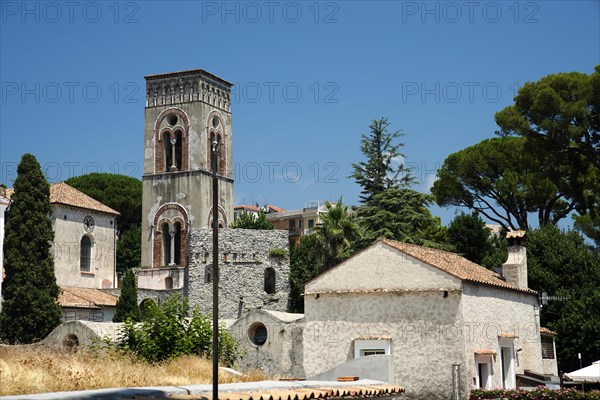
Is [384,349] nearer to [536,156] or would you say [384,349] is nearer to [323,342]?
[323,342]

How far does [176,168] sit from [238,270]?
10641 millimetres

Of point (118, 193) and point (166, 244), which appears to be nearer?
point (166, 244)

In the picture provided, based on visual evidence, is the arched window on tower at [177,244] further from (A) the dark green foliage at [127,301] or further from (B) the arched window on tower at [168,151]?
(A) the dark green foliage at [127,301]

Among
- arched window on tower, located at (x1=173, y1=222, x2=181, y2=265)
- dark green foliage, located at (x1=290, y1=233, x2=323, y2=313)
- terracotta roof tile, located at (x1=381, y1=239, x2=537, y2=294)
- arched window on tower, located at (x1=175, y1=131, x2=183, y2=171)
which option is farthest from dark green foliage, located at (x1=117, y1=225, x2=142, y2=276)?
terracotta roof tile, located at (x1=381, y1=239, x2=537, y2=294)

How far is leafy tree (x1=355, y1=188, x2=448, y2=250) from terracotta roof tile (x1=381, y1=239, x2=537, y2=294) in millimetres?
13040

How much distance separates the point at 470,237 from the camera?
141 feet

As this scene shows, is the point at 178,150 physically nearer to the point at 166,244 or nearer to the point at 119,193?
the point at 166,244

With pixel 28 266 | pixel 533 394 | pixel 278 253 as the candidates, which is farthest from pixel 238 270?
pixel 533 394

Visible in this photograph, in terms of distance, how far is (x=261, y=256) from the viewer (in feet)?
131

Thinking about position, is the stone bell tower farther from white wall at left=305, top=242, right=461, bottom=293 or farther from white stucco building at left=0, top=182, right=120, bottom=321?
white wall at left=305, top=242, right=461, bottom=293

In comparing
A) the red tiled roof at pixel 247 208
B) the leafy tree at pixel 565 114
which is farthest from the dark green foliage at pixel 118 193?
the leafy tree at pixel 565 114

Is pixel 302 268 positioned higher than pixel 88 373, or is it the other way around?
pixel 302 268

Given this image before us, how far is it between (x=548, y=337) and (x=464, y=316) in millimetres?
8939

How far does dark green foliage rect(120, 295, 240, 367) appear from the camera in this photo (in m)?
19.6
